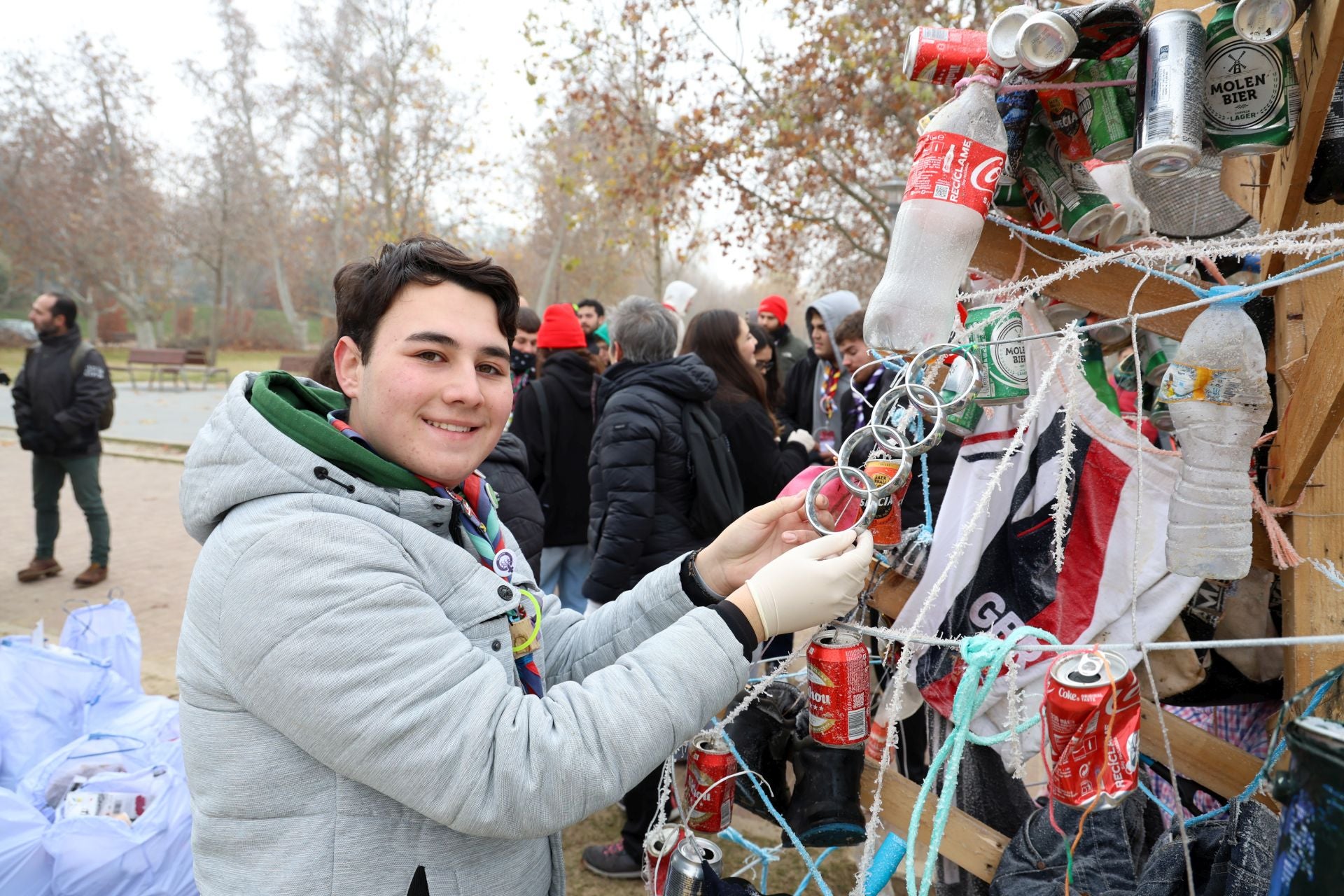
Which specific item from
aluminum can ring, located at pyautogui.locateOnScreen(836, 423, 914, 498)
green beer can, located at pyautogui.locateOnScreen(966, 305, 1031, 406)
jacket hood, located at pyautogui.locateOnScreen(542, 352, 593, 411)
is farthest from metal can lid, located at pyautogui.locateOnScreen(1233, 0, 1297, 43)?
jacket hood, located at pyautogui.locateOnScreen(542, 352, 593, 411)

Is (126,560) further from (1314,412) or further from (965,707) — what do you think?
(1314,412)

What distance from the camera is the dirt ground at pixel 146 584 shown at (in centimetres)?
317

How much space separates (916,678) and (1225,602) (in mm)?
608

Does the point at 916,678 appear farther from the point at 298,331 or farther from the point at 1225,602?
the point at 298,331

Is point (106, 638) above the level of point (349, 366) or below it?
below

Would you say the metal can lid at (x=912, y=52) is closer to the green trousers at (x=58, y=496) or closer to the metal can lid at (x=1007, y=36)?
the metal can lid at (x=1007, y=36)

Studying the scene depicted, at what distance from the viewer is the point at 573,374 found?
408 cm

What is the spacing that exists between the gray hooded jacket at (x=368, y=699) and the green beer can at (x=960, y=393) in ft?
2.01

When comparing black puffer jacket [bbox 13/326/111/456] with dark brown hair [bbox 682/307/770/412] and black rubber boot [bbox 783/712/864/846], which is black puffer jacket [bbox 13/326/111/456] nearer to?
dark brown hair [bbox 682/307/770/412]

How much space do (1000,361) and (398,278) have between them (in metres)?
1.04

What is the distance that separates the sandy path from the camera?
5223mm

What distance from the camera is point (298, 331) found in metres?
36.5

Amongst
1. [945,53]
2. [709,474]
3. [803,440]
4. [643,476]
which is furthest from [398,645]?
[803,440]

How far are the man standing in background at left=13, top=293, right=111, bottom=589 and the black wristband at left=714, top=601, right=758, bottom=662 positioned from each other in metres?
5.94
